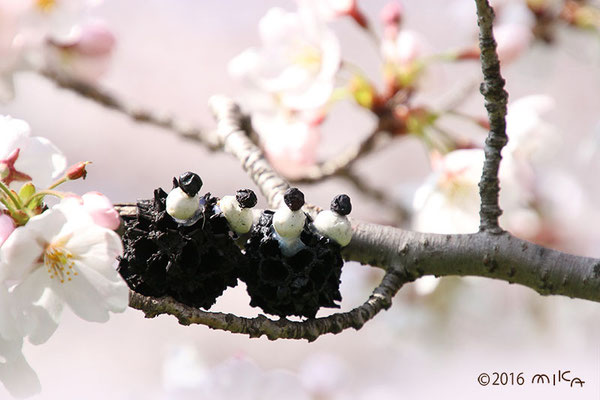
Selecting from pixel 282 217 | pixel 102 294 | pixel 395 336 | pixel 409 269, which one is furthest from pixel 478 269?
pixel 395 336

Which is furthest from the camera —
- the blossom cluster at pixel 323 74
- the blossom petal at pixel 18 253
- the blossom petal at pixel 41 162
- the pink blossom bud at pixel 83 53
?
the pink blossom bud at pixel 83 53

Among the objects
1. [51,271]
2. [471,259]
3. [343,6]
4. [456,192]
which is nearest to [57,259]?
[51,271]

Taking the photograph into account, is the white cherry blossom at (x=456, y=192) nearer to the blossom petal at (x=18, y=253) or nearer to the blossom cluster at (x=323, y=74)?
the blossom cluster at (x=323, y=74)

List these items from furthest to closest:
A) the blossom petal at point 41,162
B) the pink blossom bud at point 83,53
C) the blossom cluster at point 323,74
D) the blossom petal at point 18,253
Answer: the pink blossom bud at point 83,53 → the blossom cluster at point 323,74 → the blossom petal at point 41,162 → the blossom petal at point 18,253

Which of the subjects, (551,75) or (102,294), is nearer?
(102,294)

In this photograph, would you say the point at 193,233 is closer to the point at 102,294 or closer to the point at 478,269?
Answer: the point at 102,294

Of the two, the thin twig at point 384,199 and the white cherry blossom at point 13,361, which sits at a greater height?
the thin twig at point 384,199

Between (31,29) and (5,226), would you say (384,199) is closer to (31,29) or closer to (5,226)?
(31,29)

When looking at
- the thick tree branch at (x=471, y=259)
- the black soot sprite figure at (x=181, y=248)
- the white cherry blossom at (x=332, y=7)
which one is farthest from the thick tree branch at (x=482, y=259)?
the white cherry blossom at (x=332, y=7)
